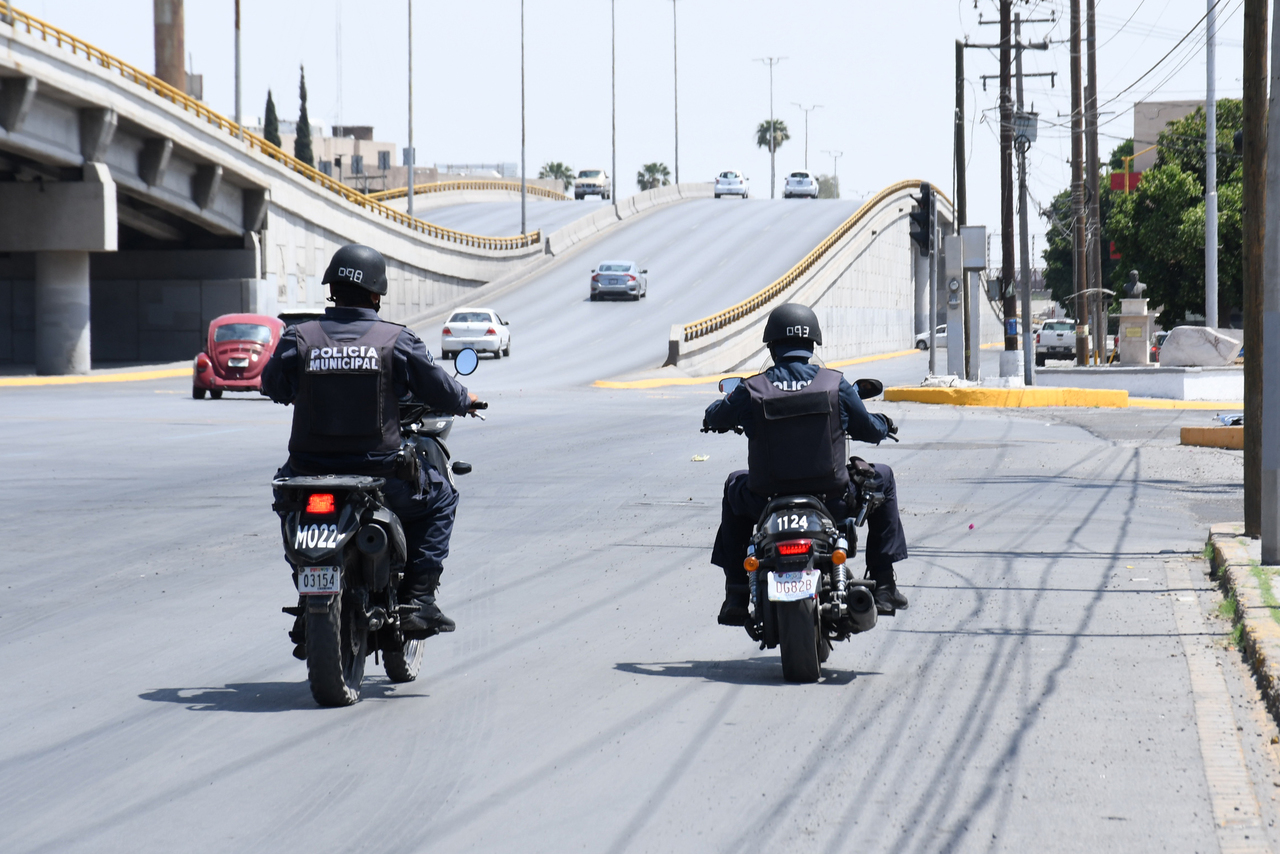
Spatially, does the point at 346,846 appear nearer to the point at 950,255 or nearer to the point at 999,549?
the point at 999,549

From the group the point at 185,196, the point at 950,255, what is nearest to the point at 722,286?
the point at 185,196

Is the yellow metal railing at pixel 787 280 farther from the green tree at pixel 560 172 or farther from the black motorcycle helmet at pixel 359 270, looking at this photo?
the green tree at pixel 560 172

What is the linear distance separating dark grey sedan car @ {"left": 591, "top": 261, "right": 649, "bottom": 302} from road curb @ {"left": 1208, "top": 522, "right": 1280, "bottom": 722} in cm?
4724

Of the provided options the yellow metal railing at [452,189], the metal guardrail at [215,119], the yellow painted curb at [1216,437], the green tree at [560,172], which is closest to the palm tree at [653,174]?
the green tree at [560,172]

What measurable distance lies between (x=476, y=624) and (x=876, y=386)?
2.55 metres

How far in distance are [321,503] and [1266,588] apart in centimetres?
528

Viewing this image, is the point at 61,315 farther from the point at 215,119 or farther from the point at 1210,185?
the point at 1210,185

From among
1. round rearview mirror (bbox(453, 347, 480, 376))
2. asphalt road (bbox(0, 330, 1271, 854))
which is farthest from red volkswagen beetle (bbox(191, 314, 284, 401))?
round rearview mirror (bbox(453, 347, 480, 376))

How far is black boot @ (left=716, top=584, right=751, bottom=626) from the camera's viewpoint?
6.76m

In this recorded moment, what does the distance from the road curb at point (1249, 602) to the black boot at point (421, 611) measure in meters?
3.35

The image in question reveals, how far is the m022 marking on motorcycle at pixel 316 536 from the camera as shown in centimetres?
575

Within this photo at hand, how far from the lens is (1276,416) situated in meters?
9.51

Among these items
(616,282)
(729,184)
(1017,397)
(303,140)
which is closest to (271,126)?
(303,140)

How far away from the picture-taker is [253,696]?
6320 millimetres
